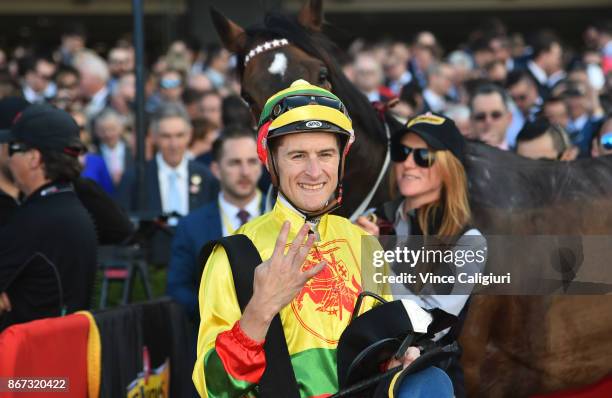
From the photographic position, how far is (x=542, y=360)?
442cm

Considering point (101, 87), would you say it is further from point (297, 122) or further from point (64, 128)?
point (297, 122)

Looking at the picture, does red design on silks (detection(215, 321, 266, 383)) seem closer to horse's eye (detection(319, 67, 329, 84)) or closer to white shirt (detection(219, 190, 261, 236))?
horse's eye (detection(319, 67, 329, 84))

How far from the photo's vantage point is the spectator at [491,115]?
7656 mm

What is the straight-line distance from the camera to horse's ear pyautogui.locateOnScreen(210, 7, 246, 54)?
5172mm

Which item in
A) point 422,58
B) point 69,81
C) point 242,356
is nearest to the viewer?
point 242,356

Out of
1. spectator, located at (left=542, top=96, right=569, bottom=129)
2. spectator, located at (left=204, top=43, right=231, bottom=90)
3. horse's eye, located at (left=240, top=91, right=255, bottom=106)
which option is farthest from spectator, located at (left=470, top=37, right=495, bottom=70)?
horse's eye, located at (left=240, top=91, right=255, bottom=106)

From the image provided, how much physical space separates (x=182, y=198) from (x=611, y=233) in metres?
4.12

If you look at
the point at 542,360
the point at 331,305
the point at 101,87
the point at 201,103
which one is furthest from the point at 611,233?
the point at 101,87

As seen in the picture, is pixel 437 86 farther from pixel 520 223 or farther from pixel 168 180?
pixel 520 223

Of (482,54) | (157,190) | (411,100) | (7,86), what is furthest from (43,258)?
(482,54)

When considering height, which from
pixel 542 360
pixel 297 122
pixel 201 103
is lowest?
pixel 542 360

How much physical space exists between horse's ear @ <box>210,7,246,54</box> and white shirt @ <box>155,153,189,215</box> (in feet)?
8.80

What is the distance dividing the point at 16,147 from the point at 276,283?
268 centimetres

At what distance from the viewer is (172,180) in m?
7.97
